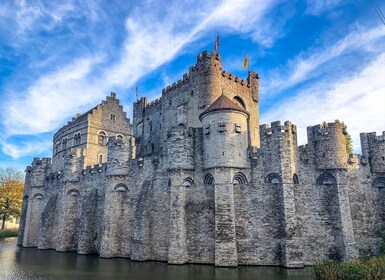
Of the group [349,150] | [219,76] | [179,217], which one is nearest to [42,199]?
[179,217]

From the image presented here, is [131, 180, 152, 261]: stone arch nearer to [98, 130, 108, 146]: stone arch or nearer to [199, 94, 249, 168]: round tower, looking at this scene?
[199, 94, 249, 168]: round tower

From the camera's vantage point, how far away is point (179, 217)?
21859 mm

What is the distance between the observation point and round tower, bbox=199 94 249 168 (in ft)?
72.1

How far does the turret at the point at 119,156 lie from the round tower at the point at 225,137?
7.32m

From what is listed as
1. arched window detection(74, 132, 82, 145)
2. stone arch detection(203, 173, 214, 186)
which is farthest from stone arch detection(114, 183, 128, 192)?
arched window detection(74, 132, 82, 145)

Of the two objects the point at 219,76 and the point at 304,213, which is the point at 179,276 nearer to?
the point at 304,213

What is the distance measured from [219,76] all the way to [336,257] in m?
17.5

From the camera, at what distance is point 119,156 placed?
87.1 ft

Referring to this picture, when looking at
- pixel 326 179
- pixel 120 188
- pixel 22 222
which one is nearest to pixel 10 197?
pixel 22 222

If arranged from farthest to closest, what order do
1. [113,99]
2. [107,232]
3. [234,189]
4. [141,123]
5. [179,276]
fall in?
[113,99]
[141,123]
[107,232]
[234,189]
[179,276]

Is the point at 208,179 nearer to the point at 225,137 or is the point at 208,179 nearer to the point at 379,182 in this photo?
the point at 225,137

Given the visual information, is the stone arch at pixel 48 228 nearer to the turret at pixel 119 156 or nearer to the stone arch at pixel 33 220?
the stone arch at pixel 33 220

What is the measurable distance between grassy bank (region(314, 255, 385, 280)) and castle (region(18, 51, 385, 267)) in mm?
5872

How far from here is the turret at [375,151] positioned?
74.7 ft
